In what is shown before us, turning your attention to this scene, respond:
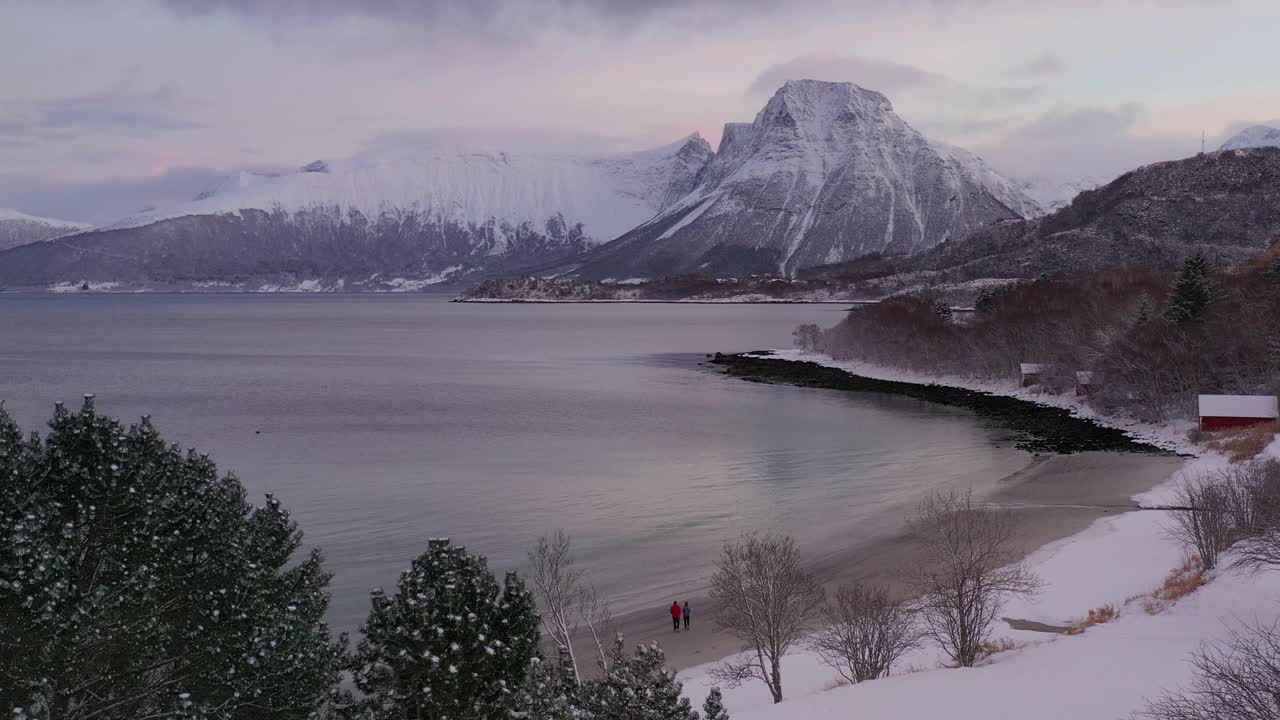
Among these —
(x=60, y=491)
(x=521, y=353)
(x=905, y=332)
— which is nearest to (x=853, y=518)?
(x=60, y=491)

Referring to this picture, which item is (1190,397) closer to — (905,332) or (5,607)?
(905,332)

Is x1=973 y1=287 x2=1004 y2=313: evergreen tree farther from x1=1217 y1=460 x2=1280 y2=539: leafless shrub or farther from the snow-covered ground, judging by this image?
the snow-covered ground

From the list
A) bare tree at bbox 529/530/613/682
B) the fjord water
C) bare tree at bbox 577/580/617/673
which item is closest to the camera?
bare tree at bbox 529/530/613/682

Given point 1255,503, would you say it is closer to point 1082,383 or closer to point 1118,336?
point 1118,336

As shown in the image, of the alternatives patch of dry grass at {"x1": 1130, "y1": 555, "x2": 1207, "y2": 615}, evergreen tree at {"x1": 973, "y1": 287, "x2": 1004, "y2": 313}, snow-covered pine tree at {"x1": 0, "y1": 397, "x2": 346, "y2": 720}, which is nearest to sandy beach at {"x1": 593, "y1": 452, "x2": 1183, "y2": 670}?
patch of dry grass at {"x1": 1130, "y1": 555, "x2": 1207, "y2": 615}

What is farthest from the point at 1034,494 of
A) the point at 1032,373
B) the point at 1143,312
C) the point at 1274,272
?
the point at 1274,272

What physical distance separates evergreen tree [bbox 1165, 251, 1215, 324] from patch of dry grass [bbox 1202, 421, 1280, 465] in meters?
14.9

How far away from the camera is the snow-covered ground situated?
17.0 metres

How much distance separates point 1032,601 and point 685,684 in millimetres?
11397

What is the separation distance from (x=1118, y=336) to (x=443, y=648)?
6811cm

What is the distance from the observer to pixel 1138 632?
20.8 m

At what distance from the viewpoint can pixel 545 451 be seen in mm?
60031

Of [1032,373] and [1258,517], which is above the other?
[1258,517]

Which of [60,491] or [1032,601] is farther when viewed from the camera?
[1032,601]
